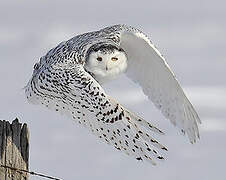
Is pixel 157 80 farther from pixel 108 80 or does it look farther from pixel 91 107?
pixel 91 107

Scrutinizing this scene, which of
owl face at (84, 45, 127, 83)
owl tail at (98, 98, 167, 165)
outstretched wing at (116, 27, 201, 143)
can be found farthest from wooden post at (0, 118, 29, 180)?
outstretched wing at (116, 27, 201, 143)

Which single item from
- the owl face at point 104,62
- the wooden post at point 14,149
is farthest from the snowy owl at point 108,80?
the wooden post at point 14,149

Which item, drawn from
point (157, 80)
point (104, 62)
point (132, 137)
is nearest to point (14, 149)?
point (132, 137)

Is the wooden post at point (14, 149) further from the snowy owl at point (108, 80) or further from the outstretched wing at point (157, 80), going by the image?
the outstretched wing at point (157, 80)

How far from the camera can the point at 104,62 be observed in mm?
6859

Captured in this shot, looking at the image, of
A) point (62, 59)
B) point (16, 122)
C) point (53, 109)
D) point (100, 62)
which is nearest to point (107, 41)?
point (100, 62)

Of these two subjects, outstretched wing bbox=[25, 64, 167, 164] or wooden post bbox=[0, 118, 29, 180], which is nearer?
wooden post bbox=[0, 118, 29, 180]

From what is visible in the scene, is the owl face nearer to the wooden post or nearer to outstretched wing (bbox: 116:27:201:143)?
outstretched wing (bbox: 116:27:201:143)

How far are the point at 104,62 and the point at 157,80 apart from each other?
716mm

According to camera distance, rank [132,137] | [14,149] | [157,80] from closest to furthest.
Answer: [14,149] → [132,137] → [157,80]

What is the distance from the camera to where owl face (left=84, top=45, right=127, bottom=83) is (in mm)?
6777

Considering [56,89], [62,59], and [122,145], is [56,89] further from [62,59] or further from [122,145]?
[122,145]

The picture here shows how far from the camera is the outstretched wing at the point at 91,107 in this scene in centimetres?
530

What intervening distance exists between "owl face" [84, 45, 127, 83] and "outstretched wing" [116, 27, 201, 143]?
30 cm
